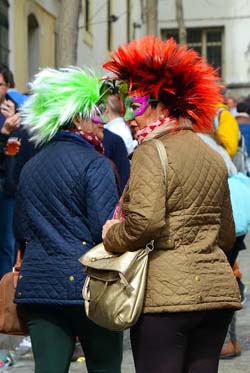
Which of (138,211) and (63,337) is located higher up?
(138,211)

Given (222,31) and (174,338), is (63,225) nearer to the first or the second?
(174,338)

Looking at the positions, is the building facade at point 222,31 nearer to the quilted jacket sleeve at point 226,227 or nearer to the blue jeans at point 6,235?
the blue jeans at point 6,235

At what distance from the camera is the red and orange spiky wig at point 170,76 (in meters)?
3.90

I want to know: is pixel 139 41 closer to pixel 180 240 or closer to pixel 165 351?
pixel 180 240

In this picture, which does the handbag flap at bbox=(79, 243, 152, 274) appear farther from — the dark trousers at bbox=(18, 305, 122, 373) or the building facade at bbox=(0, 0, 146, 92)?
the building facade at bbox=(0, 0, 146, 92)

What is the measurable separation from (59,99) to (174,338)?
1.40 meters

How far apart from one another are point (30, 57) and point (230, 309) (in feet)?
55.3

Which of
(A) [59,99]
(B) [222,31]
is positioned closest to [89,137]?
(A) [59,99]

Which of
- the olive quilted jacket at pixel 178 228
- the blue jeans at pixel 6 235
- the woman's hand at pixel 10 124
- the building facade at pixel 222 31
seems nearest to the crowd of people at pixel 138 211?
the olive quilted jacket at pixel 178 228

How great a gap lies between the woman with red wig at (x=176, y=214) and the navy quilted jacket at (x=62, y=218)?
1.59ft

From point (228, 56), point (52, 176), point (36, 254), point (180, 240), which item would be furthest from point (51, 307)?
point (228, 56)

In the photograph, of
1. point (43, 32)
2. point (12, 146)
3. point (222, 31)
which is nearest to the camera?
point (12, 146)

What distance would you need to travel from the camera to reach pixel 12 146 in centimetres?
684

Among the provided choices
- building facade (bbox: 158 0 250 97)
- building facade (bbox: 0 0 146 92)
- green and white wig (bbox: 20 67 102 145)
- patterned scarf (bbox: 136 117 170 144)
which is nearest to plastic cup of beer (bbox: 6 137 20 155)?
green and white wig (bbox: 20 67 102 145)
